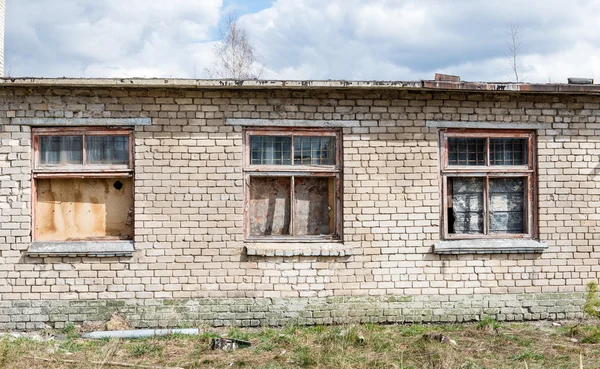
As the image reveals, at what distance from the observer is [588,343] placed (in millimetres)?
6348

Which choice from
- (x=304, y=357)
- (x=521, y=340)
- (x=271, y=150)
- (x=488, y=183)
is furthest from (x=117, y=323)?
(x=488, y=183)

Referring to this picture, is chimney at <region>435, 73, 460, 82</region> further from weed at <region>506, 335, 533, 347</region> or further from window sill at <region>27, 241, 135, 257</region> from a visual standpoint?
window sill at <region>27, 241, 135, 257</region>

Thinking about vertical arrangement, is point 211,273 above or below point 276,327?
above

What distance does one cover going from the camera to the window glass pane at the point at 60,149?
6867 millimetres

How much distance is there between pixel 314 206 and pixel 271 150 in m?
0.93

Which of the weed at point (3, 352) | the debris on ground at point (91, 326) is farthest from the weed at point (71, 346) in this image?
the weed at point (3, 352)

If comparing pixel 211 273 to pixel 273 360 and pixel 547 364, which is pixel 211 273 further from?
pixel 547 364

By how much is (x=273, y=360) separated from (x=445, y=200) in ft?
10.4

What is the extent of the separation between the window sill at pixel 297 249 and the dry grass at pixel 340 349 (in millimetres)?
923

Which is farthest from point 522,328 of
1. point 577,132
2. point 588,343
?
point 577,132

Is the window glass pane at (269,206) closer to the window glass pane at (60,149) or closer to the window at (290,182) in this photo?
the window at (290,182)

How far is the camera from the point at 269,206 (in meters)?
7.11

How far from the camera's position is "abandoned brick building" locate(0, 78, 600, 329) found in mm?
6773

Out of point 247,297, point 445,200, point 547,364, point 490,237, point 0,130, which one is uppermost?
point 0,130
